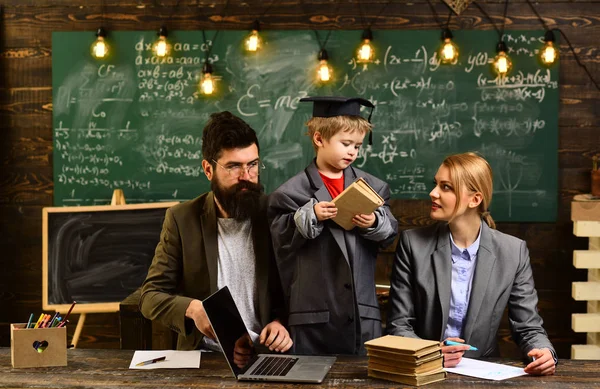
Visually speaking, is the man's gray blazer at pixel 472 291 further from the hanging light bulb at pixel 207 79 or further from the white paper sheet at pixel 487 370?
the hanging light bulb at pixel 207 79

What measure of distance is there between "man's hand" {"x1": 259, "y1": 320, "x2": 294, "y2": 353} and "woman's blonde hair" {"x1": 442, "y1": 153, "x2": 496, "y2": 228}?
72 centimetres

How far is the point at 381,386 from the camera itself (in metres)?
2.09

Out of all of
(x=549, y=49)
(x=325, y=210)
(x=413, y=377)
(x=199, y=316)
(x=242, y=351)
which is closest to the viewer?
(x=413, y=377)

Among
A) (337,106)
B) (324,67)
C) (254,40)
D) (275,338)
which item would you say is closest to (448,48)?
(324,67)

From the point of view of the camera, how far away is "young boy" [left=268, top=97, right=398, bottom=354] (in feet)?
8.86

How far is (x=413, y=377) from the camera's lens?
208 centimetres

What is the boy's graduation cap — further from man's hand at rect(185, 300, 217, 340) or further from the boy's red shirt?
man's hand at rect(185, 300, 217, 340)

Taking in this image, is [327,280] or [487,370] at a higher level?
[327,280]

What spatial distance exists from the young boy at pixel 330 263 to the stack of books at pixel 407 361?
546 mm

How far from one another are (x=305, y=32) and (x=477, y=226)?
2161 mm

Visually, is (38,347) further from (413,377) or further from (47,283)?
(47,283)

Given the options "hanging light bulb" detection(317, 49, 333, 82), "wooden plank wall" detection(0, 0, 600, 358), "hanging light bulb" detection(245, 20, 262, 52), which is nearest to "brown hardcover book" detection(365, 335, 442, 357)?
"wooden plank wall" detection(0, 0, 600, 358)

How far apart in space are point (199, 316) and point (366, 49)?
2.39m

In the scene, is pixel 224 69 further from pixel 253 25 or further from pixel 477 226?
pixel 477 226
